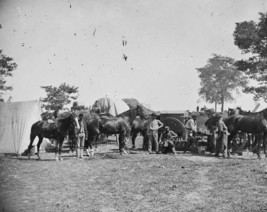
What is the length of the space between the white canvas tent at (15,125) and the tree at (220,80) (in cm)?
4205

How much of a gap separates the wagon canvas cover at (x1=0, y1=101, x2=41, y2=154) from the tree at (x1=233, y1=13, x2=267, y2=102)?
64.3 feet

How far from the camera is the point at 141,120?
63.6 ft

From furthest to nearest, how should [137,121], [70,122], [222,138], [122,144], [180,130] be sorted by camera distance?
[137,121]
[180,130]
[122,144]
[222,138]
[70,122]

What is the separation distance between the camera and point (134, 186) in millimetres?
8398

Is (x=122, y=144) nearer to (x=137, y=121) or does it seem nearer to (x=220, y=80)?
(x=137, y=121)

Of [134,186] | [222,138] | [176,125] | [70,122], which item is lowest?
[134,186]

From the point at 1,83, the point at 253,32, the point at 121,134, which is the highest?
the point at 253,32

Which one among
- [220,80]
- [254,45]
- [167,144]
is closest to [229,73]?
[220,80]

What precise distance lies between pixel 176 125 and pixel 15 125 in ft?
30.3

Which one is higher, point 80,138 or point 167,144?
point 80,138

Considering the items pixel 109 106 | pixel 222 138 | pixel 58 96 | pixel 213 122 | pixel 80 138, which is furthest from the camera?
pixel 58 96

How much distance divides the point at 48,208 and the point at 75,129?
23.0ft

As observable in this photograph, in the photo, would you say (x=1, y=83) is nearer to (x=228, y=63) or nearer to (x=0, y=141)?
(x=0, y=141)

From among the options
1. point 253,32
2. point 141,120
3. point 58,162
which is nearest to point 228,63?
point 253,32
